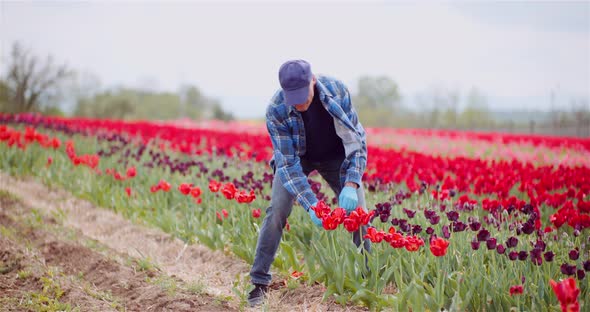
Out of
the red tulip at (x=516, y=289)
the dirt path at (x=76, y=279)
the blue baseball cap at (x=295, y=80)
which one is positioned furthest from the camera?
the dirt path at (x=76, y=279)

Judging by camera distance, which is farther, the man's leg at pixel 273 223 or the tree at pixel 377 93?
the tree at pixel 377 93

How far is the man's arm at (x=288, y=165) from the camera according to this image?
3.57m

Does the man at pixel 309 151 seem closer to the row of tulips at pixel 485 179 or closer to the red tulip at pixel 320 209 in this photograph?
the red tulip at pixel 320 209

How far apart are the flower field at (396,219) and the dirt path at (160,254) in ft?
0.36

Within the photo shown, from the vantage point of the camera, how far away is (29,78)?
80.5 feet

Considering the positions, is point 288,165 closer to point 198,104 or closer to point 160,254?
point 160,254

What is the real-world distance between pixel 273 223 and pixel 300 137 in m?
0.60

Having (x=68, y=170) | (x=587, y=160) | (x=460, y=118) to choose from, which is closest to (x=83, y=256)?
(x=68, y=170)

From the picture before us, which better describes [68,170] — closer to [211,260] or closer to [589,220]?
[211,260]

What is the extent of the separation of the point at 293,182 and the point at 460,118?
42103 millimetres

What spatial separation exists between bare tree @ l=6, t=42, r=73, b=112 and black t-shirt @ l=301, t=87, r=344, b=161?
902 inches

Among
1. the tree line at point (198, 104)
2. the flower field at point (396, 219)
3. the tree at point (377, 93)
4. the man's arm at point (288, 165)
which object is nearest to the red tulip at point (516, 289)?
the flower field at point (396, 219)

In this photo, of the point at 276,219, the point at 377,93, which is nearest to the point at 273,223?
the point at 276,219

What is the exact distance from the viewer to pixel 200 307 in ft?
12.7
